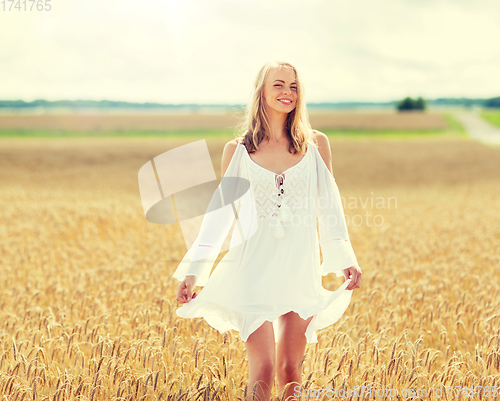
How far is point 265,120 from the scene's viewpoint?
10.8 ft

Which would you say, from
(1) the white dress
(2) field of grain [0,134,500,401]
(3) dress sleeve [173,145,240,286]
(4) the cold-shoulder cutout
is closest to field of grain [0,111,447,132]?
(2) field of grain [0,134,500,401]

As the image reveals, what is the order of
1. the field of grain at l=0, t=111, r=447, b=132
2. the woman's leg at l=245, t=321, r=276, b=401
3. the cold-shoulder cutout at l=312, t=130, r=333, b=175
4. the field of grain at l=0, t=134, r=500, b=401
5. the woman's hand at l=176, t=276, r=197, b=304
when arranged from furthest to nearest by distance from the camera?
the field of grain at l=0, t=111, r=447, b=132 → the field of grain at l=0, t=134, r=500, b=401 → the cold-shoulder cutout at l=312, t=130, r=333, b=175 → the woman's hand at l=176, t=276, r=197, b=304 → the woman's leg at l=245, t=321, r=276, b=401

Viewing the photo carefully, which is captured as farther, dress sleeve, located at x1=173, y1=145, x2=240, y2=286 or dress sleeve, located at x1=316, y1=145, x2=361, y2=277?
dress sleeve, located at x1=316, y1=145, x2=361, y2=277

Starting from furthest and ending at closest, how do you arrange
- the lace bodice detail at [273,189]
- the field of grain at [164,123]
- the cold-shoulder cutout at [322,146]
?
1. the field of grain at [164,123]
2. the cold-shoulder cutout at [322,146]
3. the lace bodice detail at [273,189]

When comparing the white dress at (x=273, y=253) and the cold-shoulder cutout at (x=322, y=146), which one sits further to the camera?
the cold-shoulder cutout at (x=322, y=146)

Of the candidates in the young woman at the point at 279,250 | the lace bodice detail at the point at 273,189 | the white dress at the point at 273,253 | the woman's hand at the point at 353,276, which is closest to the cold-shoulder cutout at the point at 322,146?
the young woman at the point at 279,250

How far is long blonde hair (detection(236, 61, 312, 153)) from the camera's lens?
10.7 feet

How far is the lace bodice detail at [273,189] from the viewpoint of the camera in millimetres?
3178

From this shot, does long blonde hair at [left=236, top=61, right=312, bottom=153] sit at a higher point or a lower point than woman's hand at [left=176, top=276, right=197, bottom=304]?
higher

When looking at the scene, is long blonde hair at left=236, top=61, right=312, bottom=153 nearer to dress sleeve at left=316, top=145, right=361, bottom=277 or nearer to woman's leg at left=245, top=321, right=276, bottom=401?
dress sleeve at left=316, top=145, right=361, bottom=277

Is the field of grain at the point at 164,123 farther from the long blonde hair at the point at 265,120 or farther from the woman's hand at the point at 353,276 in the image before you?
the woman's hand at the point at 353,276

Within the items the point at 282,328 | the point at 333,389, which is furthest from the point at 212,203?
the point at 333,389

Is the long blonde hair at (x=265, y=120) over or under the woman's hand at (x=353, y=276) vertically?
over

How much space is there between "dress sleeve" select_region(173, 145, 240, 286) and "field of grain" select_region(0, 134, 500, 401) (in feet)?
2.32
